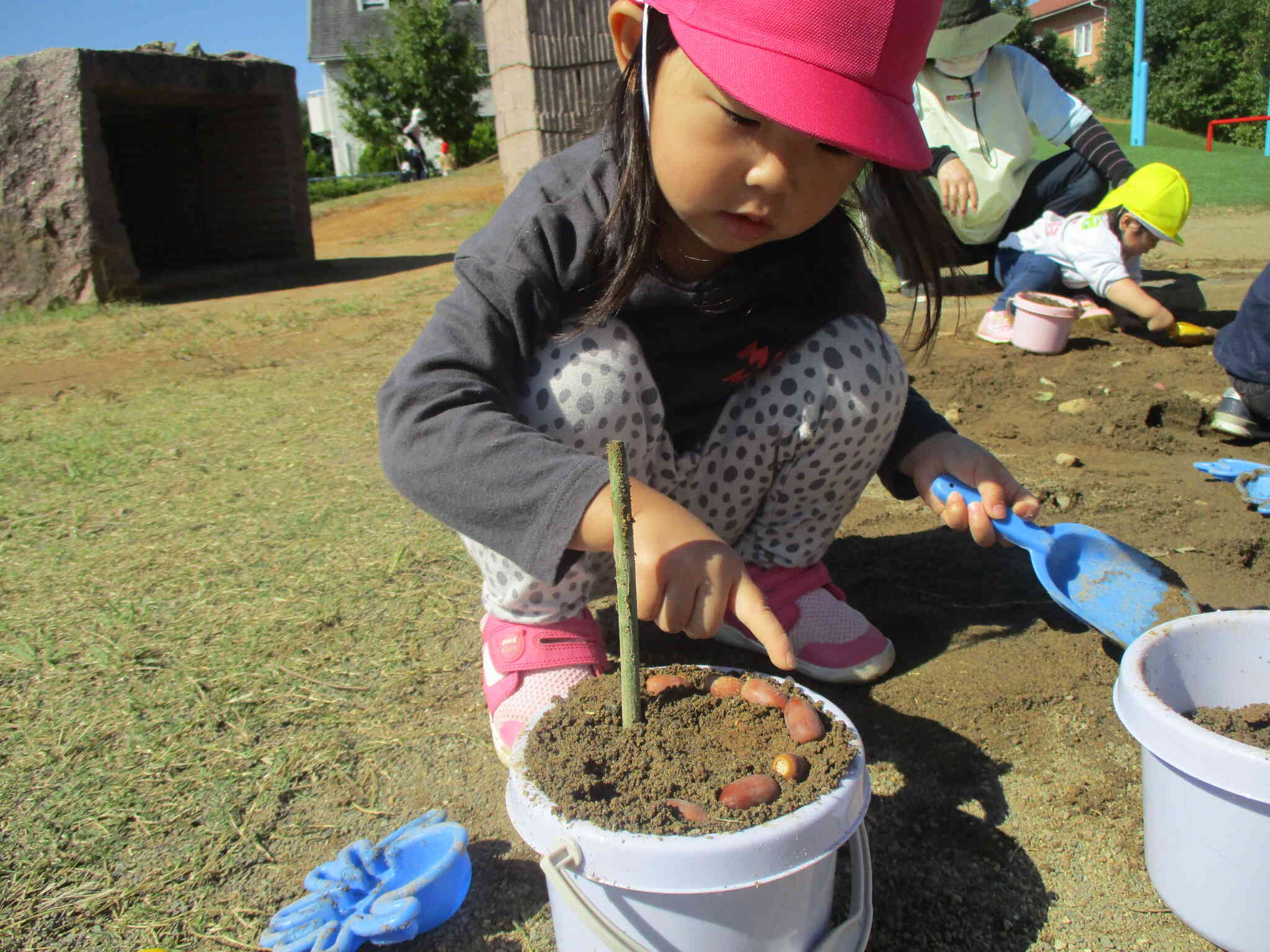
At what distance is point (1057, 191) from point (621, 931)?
4.32 m

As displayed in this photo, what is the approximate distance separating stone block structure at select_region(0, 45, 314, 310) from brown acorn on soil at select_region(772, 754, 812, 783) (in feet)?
→ 17.8

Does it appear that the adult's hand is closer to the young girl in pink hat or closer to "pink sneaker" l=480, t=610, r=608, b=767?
the young girl in pink hat

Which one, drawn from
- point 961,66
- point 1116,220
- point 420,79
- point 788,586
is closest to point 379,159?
point 420,79

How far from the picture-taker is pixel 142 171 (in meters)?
7.11

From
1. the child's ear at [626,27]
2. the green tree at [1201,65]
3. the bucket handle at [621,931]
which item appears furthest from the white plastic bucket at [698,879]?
the green tree at [1201,65]

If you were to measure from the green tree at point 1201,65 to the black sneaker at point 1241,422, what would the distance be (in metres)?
28.5

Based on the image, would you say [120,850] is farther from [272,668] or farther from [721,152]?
[721,152]

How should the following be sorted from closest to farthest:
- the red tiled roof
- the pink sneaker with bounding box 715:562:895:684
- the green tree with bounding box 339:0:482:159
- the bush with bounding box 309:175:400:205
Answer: the pink sneaker with bounding box 715:562:895:684
the bush with bounding box 309:175:400:205
the green tree with bounding box 339:0:482:159
the red tiled roof

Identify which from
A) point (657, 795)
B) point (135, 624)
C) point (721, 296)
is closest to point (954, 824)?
point (657, 795)

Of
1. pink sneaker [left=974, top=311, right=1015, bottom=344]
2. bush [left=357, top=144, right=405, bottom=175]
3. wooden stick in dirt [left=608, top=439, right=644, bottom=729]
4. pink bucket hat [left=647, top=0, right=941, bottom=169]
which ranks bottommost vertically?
bush [left=357, top=144, right=405, bottom=175]

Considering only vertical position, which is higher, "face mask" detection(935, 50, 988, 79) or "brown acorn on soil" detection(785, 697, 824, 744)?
"face mask" detection(935, 50, 988, 79)

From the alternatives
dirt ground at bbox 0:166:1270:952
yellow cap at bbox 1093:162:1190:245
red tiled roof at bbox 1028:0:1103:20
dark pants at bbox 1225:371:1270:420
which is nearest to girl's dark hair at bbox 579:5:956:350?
dirt ground at bbox 0:166:1270:952

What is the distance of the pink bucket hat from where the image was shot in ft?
3.59

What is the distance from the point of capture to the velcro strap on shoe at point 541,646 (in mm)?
1475
